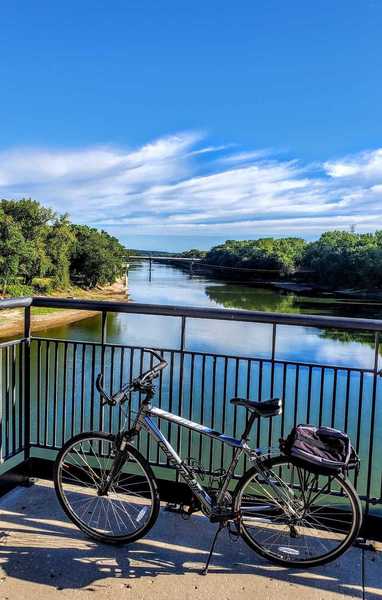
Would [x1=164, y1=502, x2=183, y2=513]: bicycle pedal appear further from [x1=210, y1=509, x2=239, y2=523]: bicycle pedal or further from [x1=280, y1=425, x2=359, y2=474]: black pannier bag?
[x1=280, y1=425, x2=359, y2=474]: black pannier bag

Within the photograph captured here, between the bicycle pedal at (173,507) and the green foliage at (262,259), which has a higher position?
the green foliage at (262,259)

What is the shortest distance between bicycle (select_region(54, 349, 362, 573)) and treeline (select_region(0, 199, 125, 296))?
36641mm

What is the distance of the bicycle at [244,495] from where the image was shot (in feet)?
6.86

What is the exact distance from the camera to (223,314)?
2609mm

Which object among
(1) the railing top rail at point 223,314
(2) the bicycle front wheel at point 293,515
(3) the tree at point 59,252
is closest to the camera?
(2) the bicycle front wheel at point 293,515

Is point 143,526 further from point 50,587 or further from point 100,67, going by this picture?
point 100,67

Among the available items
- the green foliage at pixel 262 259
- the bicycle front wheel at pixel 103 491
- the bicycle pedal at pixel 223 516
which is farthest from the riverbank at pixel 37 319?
the green foliage at pixel 262 259

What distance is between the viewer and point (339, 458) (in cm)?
201

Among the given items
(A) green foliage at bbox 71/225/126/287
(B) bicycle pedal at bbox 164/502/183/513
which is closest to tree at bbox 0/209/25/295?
(A) green foliage at bbox 71/225/126/287

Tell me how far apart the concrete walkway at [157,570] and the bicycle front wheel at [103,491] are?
0.09m

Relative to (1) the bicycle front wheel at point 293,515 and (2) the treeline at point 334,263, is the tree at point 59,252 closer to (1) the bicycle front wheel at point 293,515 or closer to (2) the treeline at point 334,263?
(2) the treeline at point 334,263

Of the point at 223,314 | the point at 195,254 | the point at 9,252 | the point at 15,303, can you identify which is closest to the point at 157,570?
the point at 223,314

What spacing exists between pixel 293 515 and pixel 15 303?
186cm

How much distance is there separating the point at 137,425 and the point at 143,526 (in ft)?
1.57
